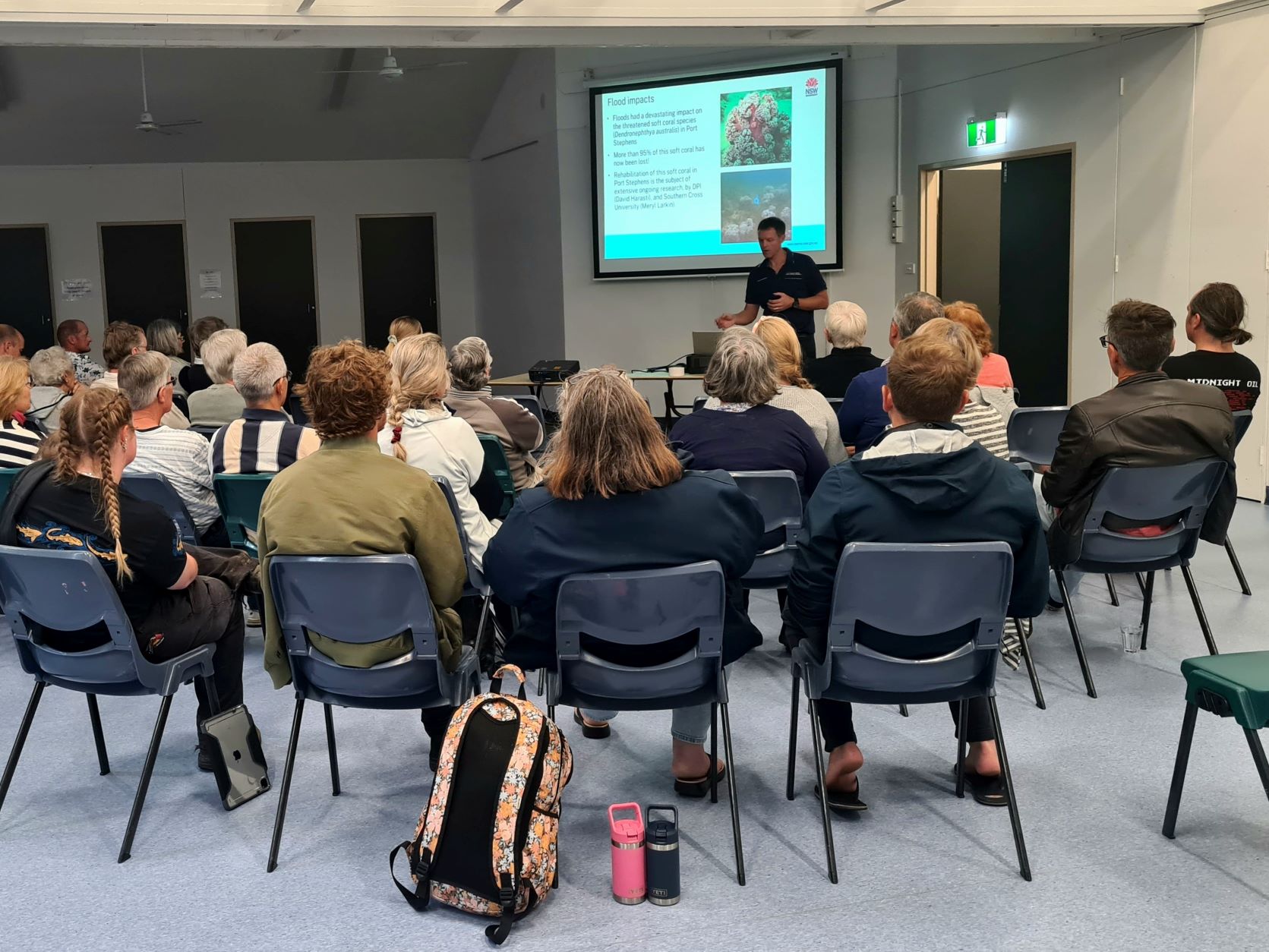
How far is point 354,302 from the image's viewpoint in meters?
13.9

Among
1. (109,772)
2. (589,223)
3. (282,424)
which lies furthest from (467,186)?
(109,772)

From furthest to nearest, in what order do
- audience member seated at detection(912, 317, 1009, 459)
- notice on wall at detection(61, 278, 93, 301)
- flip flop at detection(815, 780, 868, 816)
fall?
notice on wall at detection(61, 278, 93, 301)
audience member seated at detection(912, 317, 1009, 459)
flip flop at detection(815, 780, 868, 816)

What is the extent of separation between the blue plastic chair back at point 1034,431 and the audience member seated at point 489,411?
2.10 metres

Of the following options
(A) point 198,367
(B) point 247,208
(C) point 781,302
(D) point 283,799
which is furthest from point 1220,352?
(B) point 247,208

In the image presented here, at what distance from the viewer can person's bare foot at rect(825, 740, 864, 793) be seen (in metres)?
2.95

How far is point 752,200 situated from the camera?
961 cm

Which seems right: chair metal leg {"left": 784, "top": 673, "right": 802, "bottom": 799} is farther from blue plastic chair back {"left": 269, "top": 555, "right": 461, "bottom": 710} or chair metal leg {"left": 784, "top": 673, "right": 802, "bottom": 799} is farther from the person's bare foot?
blue plastic chair back {"left": 269, "top": 555, "right": 461, "bottom": 710}

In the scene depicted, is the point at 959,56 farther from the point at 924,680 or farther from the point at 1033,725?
the point at 924,680

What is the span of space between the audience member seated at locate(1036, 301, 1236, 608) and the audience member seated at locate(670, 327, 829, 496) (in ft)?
2.62

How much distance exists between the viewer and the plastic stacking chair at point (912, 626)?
2535 millimetres

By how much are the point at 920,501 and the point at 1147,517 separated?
1.50m

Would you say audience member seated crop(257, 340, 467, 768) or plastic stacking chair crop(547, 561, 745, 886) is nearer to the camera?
plastic stacking chair crop(547, 561, 745, 886)

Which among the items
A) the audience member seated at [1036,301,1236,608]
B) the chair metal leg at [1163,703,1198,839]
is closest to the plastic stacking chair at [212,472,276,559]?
the audience member seated at [1036,301,1236,608]

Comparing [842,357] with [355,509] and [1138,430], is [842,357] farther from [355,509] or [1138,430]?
[355,509]
